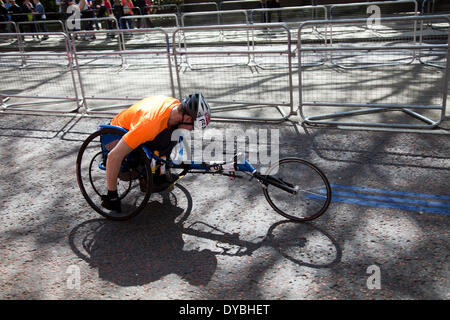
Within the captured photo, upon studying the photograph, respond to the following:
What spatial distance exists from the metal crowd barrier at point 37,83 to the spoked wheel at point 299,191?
5.53 m

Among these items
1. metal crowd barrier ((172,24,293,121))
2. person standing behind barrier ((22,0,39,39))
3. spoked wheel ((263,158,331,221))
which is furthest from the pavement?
person standing behind barrier ((22,0,39,39))

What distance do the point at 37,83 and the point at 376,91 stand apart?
823cm

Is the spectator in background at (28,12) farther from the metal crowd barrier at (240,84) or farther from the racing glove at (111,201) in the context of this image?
the racing glove at (111,201)

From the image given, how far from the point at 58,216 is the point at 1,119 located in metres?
4.78

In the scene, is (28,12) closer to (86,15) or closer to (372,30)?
(86,15)

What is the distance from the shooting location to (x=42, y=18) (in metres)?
20.5

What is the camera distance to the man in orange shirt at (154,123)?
431cm

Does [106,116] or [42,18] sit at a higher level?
[42,18]

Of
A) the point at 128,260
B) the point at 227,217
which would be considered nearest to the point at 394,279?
the point at 227,217

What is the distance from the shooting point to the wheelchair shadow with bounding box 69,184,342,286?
391 centimetres

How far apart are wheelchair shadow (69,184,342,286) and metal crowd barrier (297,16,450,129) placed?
3.34m

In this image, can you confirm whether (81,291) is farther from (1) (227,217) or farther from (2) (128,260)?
(1) (227,217)

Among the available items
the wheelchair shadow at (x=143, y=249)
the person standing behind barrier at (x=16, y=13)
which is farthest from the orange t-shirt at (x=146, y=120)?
the person standing behind barrier at (x=16, y=13)
